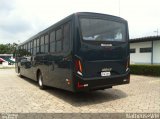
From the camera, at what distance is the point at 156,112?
20.0 ft

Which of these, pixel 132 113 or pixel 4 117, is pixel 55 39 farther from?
pixel 132 113

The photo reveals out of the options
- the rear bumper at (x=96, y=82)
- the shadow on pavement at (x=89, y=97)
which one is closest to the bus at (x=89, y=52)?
the rear bumper at (x=96, y=82)

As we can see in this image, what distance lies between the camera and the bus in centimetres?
696

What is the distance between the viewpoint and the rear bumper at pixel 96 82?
6902 mm

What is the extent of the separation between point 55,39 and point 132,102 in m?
3.84

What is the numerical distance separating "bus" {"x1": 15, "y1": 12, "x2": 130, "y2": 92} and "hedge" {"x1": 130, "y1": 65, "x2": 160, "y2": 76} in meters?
7.18

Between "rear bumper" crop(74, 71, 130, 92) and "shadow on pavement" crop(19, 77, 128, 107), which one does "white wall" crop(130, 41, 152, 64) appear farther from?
"rear bumper" crop(74, 71, 130, 92)

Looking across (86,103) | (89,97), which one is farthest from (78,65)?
(89,97)

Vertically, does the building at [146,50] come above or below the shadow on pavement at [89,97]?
above

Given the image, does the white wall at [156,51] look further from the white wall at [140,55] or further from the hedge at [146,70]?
the hedge at [146,70]

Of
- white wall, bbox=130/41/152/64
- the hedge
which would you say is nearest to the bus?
the hedge

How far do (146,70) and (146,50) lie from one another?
916 cm

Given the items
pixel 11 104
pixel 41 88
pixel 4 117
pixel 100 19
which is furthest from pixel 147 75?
pixel 4 117

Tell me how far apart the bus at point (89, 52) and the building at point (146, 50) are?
15.0 meters
